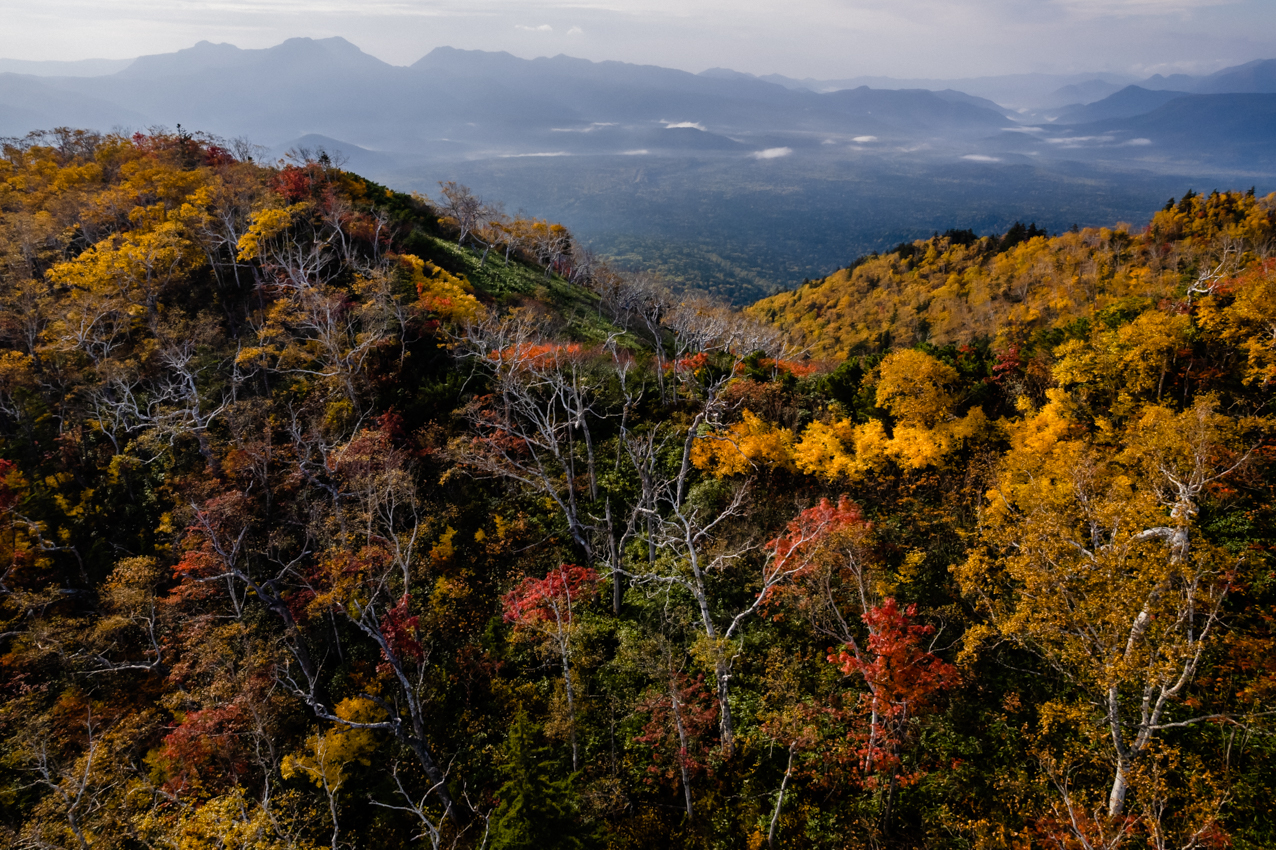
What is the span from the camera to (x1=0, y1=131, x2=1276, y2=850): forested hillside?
16.1 meters

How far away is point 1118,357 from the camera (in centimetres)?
2375

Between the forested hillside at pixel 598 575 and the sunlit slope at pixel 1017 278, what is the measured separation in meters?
11.5

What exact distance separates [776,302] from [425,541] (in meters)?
85.1

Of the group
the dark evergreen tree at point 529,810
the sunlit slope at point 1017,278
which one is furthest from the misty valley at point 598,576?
the sunlit slope at point 1017,278

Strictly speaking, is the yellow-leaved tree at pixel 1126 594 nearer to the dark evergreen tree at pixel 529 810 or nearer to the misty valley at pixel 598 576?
the misty valley at pixel 598 576

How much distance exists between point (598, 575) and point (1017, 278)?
195ft

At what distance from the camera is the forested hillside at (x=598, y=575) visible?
16.1 metres

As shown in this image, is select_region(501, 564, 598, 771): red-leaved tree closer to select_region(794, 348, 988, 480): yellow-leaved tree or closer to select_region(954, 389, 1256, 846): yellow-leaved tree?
select_region(794, 348, 988, 480): yellow-leaved tree

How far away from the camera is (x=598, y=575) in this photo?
26109mm

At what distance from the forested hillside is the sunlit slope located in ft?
37.6

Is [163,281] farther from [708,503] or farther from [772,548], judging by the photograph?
[772,548]

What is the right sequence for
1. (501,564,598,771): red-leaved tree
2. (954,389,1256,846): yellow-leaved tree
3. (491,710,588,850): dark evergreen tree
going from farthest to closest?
(501,564,598,771): red-leaved tree
(491,710,588,850): dark evergreen tree
(954,389,1256,846): yellow-leaved tree

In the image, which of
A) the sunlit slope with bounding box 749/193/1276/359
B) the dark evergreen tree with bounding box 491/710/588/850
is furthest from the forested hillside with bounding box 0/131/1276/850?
the sunlit slope with bounding box 749/193/1276/359

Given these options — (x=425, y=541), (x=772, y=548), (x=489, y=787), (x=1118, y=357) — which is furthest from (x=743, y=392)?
(x=489, y=787)
